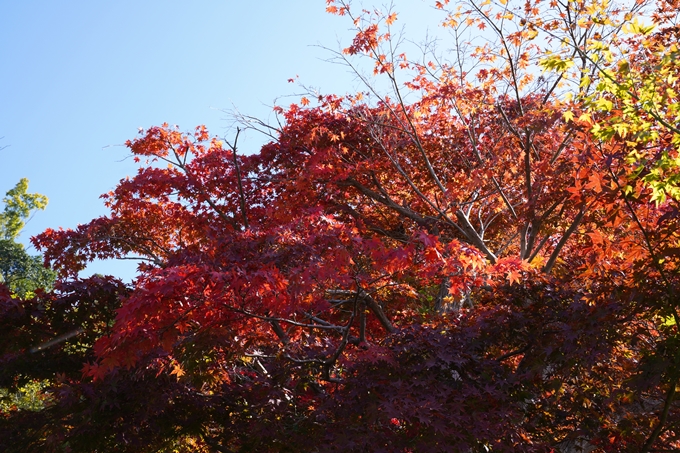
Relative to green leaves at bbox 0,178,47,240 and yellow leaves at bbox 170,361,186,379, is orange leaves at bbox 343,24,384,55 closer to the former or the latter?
yellow leaves at bbox 170,361,186,379

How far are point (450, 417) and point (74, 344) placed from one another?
4.31 metres

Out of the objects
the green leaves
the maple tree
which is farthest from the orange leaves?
the green leaves

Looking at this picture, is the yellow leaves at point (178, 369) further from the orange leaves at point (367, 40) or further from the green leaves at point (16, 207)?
the green leaves at point (16, 207)

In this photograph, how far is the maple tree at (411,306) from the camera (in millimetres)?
4461

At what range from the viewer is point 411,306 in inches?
340

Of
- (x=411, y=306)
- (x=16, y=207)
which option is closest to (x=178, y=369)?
(x=411, y=306)

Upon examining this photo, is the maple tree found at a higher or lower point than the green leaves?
lower

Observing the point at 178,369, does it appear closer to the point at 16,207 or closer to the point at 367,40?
the point at 367,40

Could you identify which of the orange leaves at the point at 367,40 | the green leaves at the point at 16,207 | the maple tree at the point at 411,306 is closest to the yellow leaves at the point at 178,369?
the maple tree at the point at 411,306

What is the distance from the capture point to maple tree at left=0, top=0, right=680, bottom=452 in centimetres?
446

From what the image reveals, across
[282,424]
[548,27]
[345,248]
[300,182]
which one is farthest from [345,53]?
[282,424]

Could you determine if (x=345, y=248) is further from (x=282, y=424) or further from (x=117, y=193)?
(x=117, y=193)

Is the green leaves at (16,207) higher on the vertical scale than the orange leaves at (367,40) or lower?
higher

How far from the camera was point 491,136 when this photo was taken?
7.70 metres
